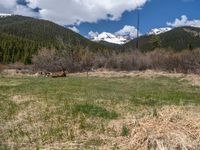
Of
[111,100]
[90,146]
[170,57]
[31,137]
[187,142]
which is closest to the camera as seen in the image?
[187,142]

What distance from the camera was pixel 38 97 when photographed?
1658 cm

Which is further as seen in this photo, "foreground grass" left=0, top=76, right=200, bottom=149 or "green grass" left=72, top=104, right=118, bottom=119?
"green grass" left=72, top=104, right=118, bottom=119

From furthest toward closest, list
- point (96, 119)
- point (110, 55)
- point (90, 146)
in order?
point (110, 55)
point (96, 119)
point (90, 146)

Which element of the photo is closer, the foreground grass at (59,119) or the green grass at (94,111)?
the foreground grass at (59,119)

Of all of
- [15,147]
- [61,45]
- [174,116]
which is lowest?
[15,147]

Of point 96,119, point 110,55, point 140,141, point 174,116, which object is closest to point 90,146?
point 140,141

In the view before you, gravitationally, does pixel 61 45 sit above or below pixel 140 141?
above

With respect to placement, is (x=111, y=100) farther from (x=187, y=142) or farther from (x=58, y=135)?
(x=187, y=142)

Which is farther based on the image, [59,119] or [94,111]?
[94,111]

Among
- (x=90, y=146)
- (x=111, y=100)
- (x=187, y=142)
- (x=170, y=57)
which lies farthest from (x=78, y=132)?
(x=170, y=57)

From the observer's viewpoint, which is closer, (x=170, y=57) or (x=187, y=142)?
(x=187, y=142)

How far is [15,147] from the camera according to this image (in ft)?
27.3

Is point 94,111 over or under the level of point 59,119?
over

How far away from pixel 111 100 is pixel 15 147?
7855 millimetres
